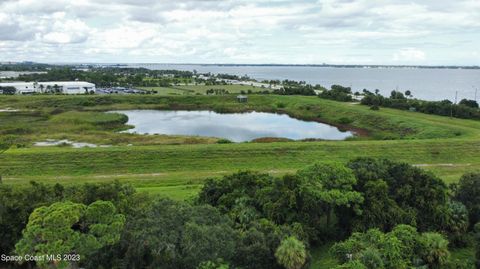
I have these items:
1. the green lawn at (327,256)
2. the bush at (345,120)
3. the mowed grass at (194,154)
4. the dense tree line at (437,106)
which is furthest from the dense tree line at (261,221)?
the bush at (345,120)

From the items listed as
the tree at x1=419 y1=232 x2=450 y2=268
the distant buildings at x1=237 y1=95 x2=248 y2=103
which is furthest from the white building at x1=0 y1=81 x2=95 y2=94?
the tree at x1=419 y1=232 x2=450 y2=268

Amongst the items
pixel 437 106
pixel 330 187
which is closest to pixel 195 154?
pixel 330 187

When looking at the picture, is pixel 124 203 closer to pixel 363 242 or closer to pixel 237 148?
pixel 363 242

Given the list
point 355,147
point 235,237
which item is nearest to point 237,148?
point 355,147

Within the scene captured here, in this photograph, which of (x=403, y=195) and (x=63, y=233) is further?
(x=403, y=195)

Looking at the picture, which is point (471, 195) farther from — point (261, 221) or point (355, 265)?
point (355, 265)

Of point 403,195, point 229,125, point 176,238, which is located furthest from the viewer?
point 229,125

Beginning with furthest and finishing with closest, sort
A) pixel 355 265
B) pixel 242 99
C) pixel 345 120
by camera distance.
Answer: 1. pixel 242 99
2. pixel 345 120
3. pixel 355 265
